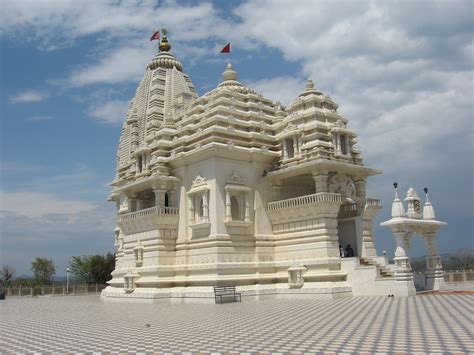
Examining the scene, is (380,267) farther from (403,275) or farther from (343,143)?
(343,143)

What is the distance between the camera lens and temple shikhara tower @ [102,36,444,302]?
22.9m

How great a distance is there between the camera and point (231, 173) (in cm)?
2478

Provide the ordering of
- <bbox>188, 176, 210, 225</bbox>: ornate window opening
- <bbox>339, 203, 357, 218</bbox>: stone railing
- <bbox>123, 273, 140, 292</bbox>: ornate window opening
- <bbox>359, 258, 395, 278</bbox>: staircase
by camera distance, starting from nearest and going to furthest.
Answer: <bbox>359, 258, 395, 278</bbox>: staircase < <bbox>188, 176, 210, 225</bbox>: ornate window opening < <bbox>339, 203, 357, 218</bbox>: stone railing < <bbox>123, 273, 140, 292</bbox>: ornate window opening

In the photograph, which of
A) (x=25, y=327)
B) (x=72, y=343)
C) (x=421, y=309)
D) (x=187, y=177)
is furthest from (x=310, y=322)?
(x=187, y=177)

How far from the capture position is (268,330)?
11859 millimetres

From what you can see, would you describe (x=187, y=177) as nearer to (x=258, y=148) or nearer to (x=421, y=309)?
(x=258, y=148)

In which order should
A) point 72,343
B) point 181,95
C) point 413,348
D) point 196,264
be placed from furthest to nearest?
A: point 181,95 → point 196,264 → point 72,343 → point 413,348

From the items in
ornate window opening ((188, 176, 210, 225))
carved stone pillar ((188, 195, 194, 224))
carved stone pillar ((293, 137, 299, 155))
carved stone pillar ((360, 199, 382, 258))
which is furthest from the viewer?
carved stone pillar ((293, 137, 299, 155))

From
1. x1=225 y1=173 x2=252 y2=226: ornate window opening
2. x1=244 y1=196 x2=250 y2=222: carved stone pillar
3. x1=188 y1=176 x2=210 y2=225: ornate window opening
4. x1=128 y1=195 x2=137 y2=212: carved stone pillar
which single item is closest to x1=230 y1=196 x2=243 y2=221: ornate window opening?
x1=225 y1=173 x2=252 y2=226: ornate window opening

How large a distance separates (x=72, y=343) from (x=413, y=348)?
7.47 m

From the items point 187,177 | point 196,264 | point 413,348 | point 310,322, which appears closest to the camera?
point 413,348

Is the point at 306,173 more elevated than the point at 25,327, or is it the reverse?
the point at 306,173

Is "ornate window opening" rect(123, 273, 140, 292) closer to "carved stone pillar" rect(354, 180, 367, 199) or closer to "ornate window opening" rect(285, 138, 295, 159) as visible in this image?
"ornate window opening" rect(285, 138, 295, 159)

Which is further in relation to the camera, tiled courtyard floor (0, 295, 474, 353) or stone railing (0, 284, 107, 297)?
stone railing (0, 284, 107, 297)
